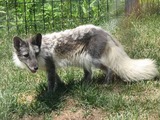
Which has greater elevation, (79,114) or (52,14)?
(52,14)

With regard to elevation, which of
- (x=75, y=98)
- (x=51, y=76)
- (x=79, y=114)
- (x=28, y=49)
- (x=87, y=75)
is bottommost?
(x=79, y=114)

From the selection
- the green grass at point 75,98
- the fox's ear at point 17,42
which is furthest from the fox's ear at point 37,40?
the green grass at point 75,98

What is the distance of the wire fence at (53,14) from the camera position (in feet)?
31.2

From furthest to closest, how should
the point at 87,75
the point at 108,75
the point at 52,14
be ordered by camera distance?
the point at 52,14, the point at 87,75, the point at 108,75

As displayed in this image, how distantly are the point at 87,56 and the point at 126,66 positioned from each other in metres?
0.62

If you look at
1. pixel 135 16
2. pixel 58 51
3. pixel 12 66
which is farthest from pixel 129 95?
pixel 135 16

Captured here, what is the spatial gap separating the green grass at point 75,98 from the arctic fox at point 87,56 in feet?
0.60

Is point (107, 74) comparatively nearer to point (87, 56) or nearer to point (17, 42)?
point (87, 56)

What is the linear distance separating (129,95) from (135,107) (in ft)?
1.29

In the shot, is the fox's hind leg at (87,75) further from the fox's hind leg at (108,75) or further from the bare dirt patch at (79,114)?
the bare dirt patch at (79,114)

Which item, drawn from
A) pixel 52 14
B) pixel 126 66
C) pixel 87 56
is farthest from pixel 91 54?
pixel 52 14

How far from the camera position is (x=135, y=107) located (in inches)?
227

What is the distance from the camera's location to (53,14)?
9.70 metres

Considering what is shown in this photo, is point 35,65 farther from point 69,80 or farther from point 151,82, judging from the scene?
point 151,82
